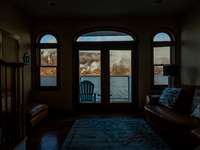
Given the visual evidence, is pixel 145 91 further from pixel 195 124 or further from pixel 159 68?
pixel 195 124

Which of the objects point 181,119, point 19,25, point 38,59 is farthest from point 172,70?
point 19,25

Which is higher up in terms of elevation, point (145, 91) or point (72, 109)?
point (145, 91)

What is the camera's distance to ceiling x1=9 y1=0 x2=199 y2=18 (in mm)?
3299

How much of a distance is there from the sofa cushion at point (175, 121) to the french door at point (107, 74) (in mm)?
1582

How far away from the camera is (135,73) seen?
13.9 ft

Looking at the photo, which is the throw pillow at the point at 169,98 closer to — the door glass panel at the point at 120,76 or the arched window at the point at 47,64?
the door glass panel at the point at 120,76

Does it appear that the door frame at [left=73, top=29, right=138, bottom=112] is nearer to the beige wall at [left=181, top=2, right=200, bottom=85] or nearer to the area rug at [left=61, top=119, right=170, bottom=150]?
the area rug at [left=61, top=119, right=170, bottom=150]

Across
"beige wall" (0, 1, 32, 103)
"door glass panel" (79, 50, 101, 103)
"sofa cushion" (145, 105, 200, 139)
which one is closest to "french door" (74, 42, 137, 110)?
"door glass panel" (79, 50, 101, 103)

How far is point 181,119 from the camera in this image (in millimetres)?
2164

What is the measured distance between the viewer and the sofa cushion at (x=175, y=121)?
1.96 m

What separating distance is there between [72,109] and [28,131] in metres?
1.56

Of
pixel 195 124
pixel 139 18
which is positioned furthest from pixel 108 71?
pixel 195 124

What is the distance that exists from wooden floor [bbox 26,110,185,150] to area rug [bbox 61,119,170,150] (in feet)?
0.48

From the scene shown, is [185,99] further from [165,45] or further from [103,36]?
[103,36]
